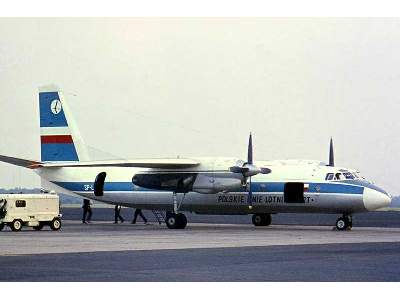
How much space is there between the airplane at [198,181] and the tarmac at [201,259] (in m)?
9.66

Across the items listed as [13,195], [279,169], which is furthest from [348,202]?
[13,195]

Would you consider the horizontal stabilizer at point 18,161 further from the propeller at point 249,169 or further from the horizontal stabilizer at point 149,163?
the propeller at point 249,169

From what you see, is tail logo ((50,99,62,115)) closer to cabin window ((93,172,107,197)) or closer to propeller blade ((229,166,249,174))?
cabin window ((93,172,107,197))

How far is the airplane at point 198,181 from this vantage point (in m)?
48.2

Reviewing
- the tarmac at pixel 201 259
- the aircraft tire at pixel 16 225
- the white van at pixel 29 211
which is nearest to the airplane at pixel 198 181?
the white van at pixel 29 211

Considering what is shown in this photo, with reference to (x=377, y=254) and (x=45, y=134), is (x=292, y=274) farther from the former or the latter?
(x=45, y=134)

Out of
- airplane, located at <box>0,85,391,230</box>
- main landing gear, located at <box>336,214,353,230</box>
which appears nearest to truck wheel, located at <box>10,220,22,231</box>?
airplane, located at <box>0,85,391,230</box>

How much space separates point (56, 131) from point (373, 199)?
21.5 metres

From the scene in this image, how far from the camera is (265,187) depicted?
50250 mm

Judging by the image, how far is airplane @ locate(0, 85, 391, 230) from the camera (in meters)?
48.2

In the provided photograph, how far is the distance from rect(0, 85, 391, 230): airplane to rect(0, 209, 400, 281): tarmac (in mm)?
9660

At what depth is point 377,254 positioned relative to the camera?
28.5 meters

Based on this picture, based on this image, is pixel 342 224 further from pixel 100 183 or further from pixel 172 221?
pixel 100 183
